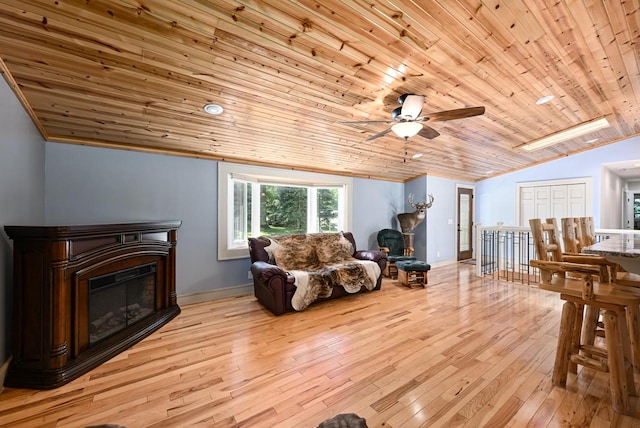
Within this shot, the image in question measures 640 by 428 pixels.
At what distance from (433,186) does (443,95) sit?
145 inches

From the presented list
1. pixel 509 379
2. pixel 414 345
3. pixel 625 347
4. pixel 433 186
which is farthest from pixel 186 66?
pixel 433 186

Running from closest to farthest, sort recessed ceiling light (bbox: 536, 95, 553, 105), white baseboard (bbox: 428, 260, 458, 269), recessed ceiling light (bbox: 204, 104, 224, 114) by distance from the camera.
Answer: recessed ceiling light (bbox: 204, 104, 224, 114), recessed ceiling light (bbox: 536, 95, 553, 105), white baseboard (bbox: 428, 260, 458, 269)

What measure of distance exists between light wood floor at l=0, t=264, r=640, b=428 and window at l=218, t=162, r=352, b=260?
145cm

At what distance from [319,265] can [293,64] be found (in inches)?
116

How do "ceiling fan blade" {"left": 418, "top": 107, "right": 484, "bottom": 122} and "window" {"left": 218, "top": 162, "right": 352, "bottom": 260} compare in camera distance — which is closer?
"ceiling fan blade" {"left": 418, "top": 107, "right": 484, "bottom": 122}

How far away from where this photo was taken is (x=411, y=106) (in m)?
2.54

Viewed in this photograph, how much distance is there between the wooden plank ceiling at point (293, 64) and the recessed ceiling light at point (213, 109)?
0.08 metres

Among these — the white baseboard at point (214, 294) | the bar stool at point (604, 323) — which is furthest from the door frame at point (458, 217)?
the white baseboard at point (214, 294)

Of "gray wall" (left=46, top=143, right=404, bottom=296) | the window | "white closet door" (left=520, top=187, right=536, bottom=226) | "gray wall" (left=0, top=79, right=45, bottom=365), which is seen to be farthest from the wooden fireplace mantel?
"white closet door" (left=520, top=187, right=536, bottom=226)

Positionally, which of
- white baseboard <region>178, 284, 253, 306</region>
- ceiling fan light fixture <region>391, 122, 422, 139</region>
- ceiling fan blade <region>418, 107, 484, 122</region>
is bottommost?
white baseboard <region>178, 284, 253, 306</region>

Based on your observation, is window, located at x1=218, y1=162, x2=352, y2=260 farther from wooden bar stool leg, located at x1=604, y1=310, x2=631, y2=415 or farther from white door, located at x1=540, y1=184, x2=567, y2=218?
white door, located at x1=540, y1=184, x2=567, y2=218

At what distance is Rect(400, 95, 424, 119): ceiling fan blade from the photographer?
99.3 inches

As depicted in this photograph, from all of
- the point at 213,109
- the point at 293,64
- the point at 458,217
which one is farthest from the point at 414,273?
the point at 213,109

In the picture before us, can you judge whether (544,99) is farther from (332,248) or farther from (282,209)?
(282,209)
